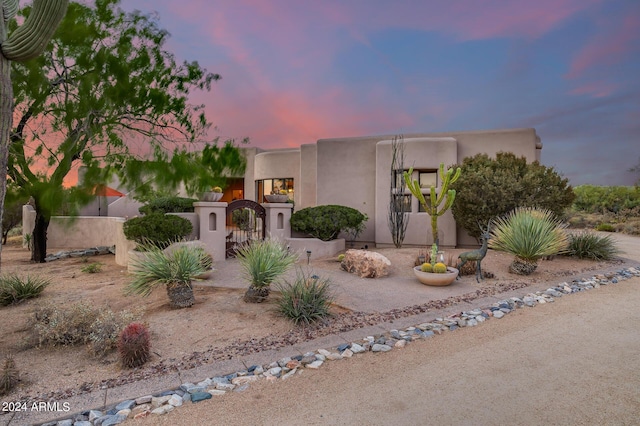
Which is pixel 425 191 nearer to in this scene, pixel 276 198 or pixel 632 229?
pixel 276 198

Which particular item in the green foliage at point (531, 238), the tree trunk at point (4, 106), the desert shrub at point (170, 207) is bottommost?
the green foliage at point (531, 238)

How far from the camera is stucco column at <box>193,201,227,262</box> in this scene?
9.41 metres

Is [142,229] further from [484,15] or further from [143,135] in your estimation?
[484,15]

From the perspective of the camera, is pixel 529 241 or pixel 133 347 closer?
pixel 133 347

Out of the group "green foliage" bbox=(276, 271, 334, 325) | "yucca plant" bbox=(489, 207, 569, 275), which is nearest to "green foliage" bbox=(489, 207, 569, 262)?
"yucca plant" bbox=(489, 207, 569, 275)

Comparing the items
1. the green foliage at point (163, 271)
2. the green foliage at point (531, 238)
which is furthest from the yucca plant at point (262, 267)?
the green foliage at point (531, 238)

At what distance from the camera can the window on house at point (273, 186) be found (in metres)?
17.2

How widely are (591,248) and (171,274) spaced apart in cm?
1089

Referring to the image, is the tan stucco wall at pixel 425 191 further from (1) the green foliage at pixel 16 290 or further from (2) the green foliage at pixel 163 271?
(1) the green foliage at pixel 16 290

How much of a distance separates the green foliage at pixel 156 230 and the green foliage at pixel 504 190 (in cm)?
858

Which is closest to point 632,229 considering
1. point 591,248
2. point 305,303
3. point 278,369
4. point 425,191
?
point 591,248

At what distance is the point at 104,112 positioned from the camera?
8969 mm

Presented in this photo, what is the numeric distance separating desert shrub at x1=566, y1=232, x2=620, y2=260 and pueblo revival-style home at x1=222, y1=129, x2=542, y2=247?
9.47 ft

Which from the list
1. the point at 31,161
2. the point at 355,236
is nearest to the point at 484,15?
the point at 355,236
